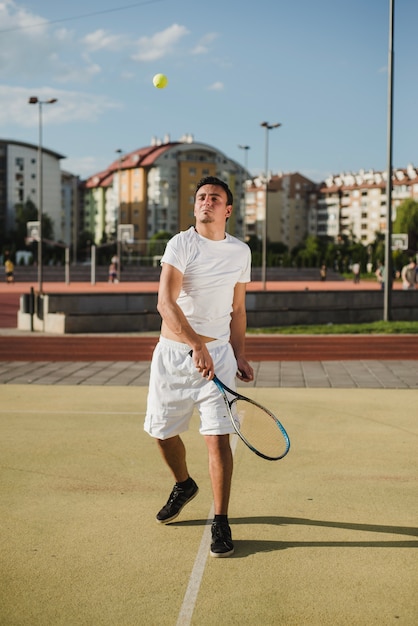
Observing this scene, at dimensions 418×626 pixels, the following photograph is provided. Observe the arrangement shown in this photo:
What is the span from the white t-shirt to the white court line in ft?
3.82

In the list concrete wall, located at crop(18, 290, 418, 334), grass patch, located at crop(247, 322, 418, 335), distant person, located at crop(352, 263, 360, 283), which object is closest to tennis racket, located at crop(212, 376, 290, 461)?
grass patch, located at crop(247, 322, 418, 335)

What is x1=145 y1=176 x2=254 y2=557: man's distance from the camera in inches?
173

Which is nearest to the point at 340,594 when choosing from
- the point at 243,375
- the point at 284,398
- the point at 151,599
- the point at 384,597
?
the point at 384,597

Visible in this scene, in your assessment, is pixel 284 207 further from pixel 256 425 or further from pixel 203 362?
pixel 203 362

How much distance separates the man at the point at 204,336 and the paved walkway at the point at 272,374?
6.83 meters

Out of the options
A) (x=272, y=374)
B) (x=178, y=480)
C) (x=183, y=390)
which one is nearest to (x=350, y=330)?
(x=272, y=374)

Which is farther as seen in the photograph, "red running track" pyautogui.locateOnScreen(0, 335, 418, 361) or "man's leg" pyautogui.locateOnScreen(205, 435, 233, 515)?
"red running track" pyautogui.locateOnScreen(0, 335, 418, 361)

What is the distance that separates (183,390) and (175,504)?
0.82 meters

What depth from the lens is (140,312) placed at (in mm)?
19891

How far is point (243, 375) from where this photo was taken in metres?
4.78

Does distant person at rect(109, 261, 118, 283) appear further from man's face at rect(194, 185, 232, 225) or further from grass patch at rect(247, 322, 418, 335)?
man's face at rect(194, 185, 232, 225)

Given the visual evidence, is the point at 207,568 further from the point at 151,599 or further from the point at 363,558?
the point at 363,558

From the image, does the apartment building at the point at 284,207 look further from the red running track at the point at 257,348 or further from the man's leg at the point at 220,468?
the man's leg at the point at 220,468

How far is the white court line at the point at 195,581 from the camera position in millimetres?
3536
